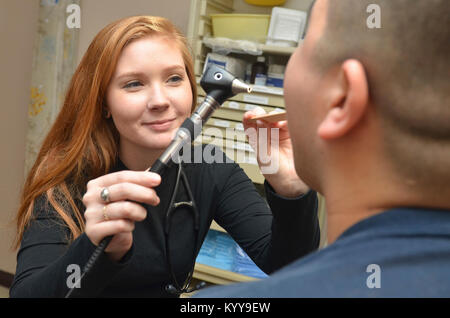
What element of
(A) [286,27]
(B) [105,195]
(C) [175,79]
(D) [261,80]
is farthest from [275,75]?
(B) [105,195]

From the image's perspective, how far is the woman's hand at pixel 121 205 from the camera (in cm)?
72

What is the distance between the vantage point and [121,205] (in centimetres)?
73

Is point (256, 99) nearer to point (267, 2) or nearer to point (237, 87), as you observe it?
point (267, 2)

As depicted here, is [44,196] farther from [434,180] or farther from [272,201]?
[434,180]

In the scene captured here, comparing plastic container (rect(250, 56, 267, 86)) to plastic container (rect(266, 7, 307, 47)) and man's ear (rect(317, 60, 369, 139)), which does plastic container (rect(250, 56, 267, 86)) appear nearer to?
plastic container (rect(266, 7, 307, 47))

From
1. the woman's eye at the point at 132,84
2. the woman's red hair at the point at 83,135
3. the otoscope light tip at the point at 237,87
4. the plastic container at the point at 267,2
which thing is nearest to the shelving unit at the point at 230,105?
the plastic container at the point at 267,2

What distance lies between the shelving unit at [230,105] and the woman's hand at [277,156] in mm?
810

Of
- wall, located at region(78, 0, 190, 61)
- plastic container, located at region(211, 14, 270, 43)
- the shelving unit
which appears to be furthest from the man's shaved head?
wall, located at region(78, 0, 190, 61)

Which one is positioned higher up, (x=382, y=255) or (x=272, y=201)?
(x=382, y=255)

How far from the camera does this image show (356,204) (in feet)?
1.73

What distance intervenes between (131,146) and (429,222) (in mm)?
850

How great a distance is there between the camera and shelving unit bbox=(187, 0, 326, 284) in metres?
1.81

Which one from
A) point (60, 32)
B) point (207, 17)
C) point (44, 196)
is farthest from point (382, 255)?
point (60, 32)

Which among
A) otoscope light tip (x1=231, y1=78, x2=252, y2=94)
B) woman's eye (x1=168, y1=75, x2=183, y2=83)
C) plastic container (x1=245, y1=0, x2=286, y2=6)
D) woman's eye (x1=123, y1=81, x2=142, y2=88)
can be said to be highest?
plastic container (x1=245, y1=0, x2=286, y2=6)
